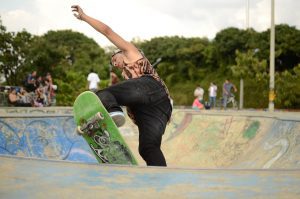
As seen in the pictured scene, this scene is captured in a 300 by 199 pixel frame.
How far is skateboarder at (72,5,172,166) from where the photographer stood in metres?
3.76

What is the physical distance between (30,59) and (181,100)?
1908 cm

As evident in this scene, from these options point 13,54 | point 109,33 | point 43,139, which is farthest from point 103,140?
point 13,54

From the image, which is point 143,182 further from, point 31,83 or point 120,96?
point 31,83

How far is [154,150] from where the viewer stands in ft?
12.8

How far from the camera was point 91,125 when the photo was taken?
11.9ft

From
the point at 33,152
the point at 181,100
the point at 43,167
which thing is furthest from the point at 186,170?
the point at 181,100

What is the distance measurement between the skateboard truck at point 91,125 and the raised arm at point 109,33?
69cm

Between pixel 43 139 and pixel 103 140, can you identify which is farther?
pixel 43 139

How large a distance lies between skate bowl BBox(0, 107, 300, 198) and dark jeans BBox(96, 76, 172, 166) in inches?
12.9

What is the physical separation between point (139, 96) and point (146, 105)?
0.58ft

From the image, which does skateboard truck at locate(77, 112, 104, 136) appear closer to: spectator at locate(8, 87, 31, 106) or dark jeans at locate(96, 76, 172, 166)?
dark jeans at locate(96, 76, 172, 166)

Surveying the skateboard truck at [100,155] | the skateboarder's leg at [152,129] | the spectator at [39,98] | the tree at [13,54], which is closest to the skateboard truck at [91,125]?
the skateboard truck at [100,155]

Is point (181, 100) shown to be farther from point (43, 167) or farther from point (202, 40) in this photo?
point (43, 167)

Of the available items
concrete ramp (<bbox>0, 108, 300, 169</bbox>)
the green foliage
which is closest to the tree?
the green foliage
